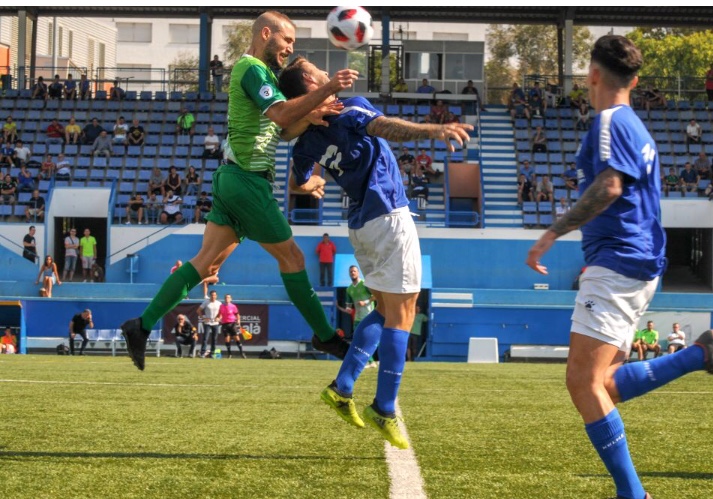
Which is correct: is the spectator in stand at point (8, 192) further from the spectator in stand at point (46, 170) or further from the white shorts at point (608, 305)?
the white shorts at point (608, 305)

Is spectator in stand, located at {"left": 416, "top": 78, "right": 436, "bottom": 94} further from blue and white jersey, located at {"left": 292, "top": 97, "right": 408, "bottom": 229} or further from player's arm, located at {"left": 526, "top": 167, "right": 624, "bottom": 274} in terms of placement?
player's arm, located at {"left": 526, "top": 167, "right": 624, "bottom": 274}

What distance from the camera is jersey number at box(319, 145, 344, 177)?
5.71 meters

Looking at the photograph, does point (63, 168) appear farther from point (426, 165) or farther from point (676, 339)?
point (676, 339)

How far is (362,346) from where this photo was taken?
5922mm

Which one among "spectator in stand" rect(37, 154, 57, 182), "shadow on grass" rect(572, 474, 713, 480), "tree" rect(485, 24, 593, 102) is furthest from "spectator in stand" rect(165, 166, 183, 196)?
"tree" rect(485, 24, 593, 102)

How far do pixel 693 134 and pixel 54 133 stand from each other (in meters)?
18.8

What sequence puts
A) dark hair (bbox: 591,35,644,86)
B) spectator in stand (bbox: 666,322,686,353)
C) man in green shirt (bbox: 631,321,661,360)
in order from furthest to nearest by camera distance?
man in green shirt (bbox: 631,321,661,360), spectator in stand (bbox: 666,322,686,353), dark hair (bbox: 591,35,644,86)

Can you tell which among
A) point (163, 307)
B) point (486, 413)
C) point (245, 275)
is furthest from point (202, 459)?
point (245, 275)

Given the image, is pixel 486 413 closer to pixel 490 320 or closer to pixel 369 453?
pixel 369 453

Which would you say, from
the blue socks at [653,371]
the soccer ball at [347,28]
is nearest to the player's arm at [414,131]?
the blue socks at [653,371]

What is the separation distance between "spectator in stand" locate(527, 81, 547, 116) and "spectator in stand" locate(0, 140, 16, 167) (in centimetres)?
1561

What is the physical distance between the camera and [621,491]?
4059 millimetres

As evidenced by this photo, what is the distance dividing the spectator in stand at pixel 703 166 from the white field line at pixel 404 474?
2548 centimetres

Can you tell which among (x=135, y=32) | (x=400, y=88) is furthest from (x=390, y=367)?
(x=135, y=32)
